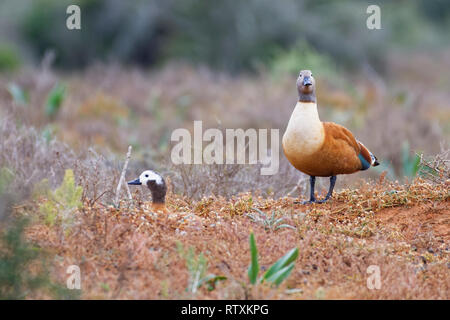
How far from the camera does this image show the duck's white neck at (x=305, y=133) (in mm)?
4605

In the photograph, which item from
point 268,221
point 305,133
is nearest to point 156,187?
point 268,221

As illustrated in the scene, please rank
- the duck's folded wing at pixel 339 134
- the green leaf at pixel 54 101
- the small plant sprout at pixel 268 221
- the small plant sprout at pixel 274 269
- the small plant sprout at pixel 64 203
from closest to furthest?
the small plant sprout at pixel 274 269, the small plant sprout at pixel 64 203, the small plant sprout at pixel 268 221, the duck's folded wing at pixel 339 134, the green leaf at pixel 54 101

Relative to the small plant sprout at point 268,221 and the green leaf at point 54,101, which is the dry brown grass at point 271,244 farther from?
the green leaf at point 54,101

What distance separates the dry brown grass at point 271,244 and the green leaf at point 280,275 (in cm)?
6

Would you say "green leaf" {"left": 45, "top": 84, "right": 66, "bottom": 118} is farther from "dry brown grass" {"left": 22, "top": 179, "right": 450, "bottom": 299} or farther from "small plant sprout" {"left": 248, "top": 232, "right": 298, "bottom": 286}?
"small plant sprout" {"left": 248, "top": 232, "right": 298, "bottom": 286}

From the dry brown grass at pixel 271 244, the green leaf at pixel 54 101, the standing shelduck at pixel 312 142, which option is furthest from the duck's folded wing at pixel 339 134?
the green leaf at pixel 54 101

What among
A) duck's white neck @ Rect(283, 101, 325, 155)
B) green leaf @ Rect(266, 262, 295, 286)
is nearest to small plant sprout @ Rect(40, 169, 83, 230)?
green leaf @ Rect(266, 262, 295, 286)

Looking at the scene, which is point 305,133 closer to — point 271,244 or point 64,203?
point 271,244

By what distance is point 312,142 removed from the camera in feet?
15.1

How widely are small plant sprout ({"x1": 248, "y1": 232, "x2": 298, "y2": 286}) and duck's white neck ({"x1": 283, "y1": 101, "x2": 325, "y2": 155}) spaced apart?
3.53 ft

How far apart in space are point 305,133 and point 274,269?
1237mm
